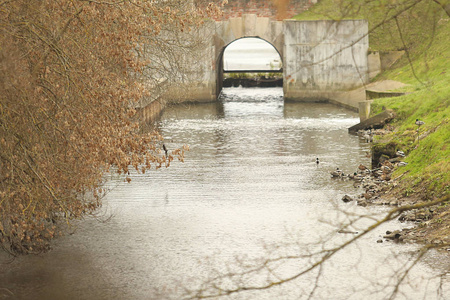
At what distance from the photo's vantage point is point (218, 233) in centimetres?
1398

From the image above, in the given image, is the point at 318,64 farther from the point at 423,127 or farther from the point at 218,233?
the point at 218,233

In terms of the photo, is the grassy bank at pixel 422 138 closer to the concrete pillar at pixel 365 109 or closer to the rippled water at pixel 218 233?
the concrete pillar at pixel 365 109

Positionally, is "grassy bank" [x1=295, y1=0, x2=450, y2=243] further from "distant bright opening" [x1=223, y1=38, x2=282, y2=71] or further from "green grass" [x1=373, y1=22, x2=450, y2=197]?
"distant bright opening" [x1=223, y1=38, x2=282, y2=71]

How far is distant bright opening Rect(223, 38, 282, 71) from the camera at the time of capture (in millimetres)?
77356

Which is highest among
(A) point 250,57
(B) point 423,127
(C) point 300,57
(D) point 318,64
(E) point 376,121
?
(C) point 300,57

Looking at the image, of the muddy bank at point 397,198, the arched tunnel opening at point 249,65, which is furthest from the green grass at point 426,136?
the arched tunnel opening at point 249,65

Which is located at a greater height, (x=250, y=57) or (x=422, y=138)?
(x=250, y=57)

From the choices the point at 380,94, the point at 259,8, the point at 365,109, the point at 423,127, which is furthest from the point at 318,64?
the point at 423,127

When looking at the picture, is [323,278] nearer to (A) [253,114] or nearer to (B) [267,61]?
(A) [253,114]

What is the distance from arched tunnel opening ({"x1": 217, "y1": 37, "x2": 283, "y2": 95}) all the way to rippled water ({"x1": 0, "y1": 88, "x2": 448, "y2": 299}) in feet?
32.9

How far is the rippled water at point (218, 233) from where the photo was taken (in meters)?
11.2

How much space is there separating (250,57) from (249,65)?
9908 millimetres

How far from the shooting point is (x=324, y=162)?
69.7 feet

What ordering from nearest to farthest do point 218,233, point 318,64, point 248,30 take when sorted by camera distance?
point 218,233 < point 318,64 < point 248,30
